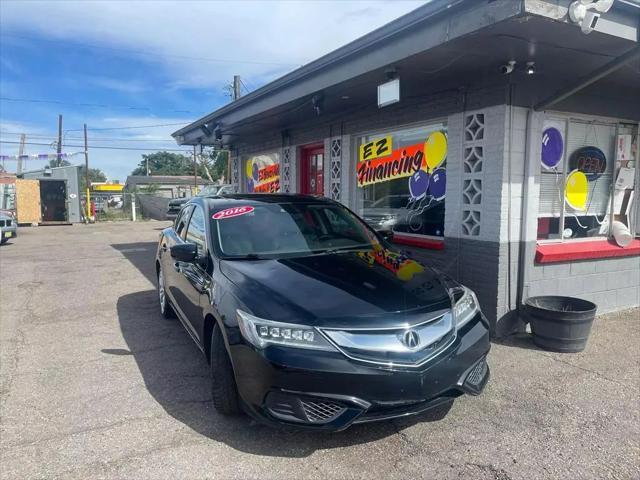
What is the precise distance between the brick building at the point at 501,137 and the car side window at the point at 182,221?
237 cm

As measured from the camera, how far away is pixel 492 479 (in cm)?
278

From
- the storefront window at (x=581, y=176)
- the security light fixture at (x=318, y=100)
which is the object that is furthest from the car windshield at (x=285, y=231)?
the storefront window at (x=581, y=176)

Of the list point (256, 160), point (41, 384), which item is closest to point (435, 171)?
point (41, 384)

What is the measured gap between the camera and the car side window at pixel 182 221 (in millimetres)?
5219

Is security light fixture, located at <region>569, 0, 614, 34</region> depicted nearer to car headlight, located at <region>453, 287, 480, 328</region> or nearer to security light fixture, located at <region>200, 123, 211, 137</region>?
car headlight, located at <region>453, 287, 480, 328</region>

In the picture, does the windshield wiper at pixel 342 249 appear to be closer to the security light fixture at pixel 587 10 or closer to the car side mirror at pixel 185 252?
the car side mirror at pixel 185 252

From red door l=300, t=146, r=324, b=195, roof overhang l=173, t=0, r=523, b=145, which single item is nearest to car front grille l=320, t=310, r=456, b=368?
roof overhang l=173, t=0, r=523, b=145

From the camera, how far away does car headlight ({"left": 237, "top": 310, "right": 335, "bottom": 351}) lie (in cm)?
278

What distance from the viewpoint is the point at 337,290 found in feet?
10.2

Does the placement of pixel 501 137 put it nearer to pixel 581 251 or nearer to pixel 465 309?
pixel 581 251

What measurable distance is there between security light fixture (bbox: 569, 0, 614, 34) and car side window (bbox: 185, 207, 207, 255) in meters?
3.39

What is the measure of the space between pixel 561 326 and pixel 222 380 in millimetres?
3412

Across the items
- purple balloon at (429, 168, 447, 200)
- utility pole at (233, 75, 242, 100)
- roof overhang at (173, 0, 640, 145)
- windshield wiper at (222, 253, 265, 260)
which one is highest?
utility pole at (233, 75, 242, 100)

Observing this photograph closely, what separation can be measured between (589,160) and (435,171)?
1935mm
